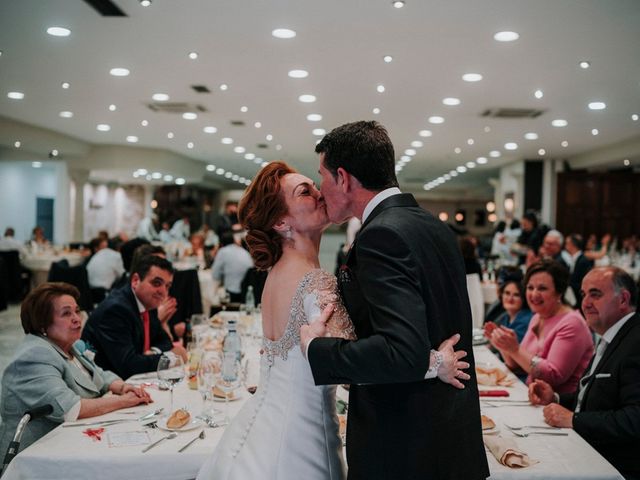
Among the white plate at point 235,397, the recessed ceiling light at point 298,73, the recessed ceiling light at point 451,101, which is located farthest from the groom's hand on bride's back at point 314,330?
the recessed ceiling light at point 451,101

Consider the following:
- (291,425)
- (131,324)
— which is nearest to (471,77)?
(131,324)

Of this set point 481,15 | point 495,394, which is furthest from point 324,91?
point 495,394

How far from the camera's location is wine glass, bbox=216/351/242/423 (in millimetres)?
2561

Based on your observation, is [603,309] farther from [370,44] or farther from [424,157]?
[424,157]

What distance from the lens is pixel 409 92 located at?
27.5ft

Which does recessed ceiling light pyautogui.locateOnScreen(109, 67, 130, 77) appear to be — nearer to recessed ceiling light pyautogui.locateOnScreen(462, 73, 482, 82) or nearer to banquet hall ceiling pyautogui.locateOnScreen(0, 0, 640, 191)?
banquet hall ceiling pyautogui.locateOnScreen(0, 0, 640, 191)

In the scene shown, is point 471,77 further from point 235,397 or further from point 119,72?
point 235,397

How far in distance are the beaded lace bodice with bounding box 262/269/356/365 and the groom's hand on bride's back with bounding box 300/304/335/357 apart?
40 millimetres

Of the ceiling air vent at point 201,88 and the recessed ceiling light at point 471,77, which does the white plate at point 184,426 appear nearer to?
the recessed ceiling light at point 471,77

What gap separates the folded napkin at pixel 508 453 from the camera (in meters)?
2.06

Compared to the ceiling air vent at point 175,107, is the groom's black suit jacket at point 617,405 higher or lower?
lower

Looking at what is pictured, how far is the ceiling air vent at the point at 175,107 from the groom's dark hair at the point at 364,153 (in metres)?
8.17

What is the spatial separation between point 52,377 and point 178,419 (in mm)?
640

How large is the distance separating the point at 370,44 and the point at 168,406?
174 inches
